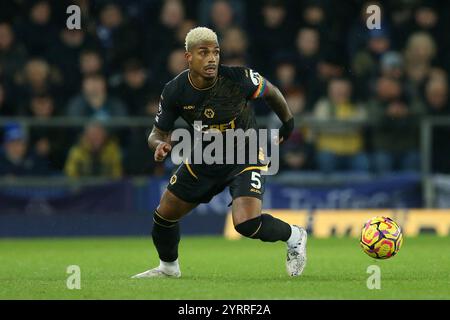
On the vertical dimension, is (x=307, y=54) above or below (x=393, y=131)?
above

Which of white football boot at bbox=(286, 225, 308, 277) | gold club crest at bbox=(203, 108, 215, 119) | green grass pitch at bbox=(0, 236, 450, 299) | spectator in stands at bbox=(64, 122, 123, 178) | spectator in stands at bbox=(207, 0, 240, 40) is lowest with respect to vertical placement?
green grass pitch at bbox=(0, 236, 450, 299)

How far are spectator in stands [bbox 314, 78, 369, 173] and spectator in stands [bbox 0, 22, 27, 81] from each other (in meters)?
4.78

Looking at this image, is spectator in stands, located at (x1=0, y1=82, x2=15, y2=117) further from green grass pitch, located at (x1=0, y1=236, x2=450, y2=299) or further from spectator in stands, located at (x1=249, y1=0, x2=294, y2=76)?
spectator in stands, located at (x1=249, y1=0, x2=294, y2=76)

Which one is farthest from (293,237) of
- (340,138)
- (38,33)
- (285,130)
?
(38,33)

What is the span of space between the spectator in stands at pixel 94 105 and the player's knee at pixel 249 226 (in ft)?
25.6

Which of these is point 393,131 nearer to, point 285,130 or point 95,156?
point 95,156

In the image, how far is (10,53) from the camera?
56.9ft

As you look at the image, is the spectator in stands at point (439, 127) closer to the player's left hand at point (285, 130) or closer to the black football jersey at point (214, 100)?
the player's left hand at point (285, 130)

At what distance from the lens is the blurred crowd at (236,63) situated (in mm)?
16484

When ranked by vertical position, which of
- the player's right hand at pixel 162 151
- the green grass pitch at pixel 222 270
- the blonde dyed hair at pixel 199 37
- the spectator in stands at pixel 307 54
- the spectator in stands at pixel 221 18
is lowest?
the green grass pitch at pixel 222 270

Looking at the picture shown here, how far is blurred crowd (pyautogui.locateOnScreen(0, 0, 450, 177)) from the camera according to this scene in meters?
16.5

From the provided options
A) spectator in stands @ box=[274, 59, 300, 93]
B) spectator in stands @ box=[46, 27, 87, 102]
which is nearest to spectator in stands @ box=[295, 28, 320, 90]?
spectator in stands @ box=[274, 59, 300, 93]

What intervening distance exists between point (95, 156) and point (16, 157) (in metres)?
1.17

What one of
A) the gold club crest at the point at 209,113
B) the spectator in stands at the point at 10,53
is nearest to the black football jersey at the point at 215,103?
the gold club crest at the point at 209,113
